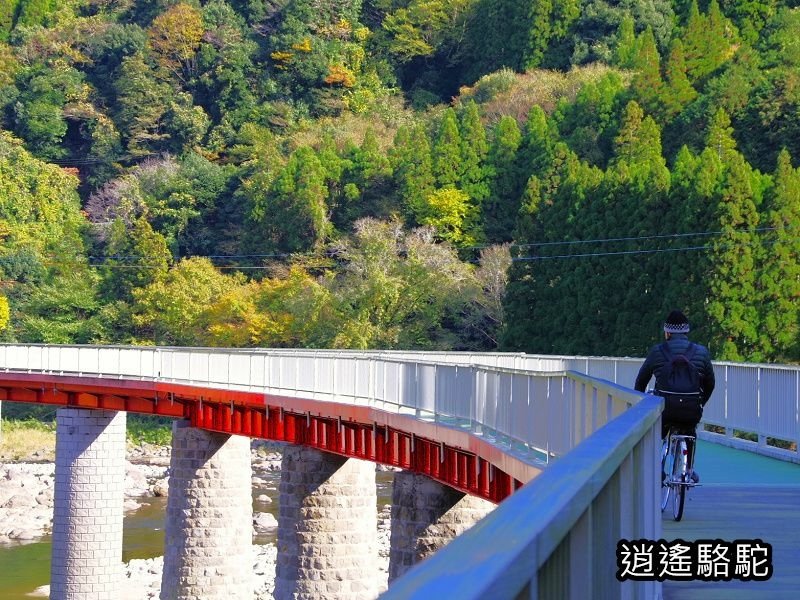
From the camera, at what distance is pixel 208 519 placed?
39.8m

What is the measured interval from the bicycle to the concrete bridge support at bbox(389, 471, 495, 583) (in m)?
17.1

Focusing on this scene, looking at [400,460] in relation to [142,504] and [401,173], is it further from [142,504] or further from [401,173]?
[401,173]

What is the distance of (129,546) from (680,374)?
41741 mm

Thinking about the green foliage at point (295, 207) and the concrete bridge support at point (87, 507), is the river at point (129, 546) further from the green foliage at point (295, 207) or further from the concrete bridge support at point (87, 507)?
the green foliage at point (295, 207)

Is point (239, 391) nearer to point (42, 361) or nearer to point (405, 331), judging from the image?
point (42, 361)

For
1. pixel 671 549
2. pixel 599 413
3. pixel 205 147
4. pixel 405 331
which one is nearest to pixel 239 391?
pixel 599 413

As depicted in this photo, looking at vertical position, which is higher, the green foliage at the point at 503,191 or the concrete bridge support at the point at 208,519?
Answer: the green foliage at the point at 503,191

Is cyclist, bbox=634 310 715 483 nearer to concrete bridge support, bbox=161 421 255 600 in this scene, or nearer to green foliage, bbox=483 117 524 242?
concrete bridge support, bbox=161 421 255 600

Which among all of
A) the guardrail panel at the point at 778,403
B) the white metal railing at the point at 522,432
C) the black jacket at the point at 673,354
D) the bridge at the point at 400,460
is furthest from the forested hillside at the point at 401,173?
the black jacket at the point at 673,354

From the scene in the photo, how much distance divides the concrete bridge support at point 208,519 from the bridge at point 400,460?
0.05 metres

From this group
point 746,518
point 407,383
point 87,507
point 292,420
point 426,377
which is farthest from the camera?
point 87,507

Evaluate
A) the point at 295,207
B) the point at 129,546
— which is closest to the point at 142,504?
the point at 129,546

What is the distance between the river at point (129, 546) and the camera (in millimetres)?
46188

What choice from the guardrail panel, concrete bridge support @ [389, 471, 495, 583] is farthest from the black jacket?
concrete bridge support @ [389, 471, 495, 583]
